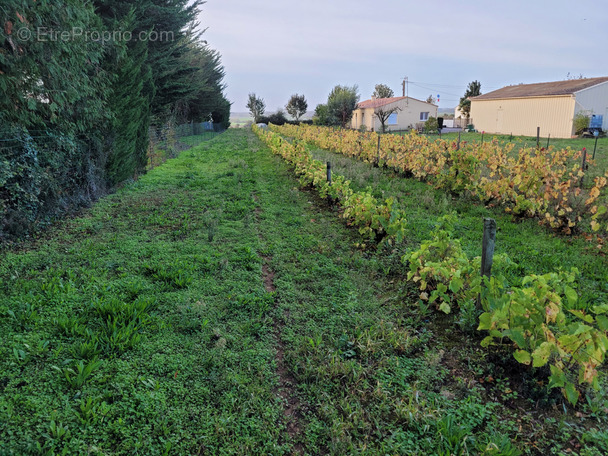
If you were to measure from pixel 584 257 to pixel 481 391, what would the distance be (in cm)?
346

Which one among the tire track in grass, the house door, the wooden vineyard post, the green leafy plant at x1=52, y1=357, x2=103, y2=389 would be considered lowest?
the tire track in grass

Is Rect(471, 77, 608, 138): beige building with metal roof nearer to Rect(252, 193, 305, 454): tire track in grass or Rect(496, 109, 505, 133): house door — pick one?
Rect(496, 109, 505, 133): house door

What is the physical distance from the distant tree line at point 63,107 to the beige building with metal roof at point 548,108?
28.4 m

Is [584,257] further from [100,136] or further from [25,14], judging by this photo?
[100,136]

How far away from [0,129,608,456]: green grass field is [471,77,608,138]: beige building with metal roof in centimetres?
2715

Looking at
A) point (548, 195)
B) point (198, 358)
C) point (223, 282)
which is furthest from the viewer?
point (548, 195)

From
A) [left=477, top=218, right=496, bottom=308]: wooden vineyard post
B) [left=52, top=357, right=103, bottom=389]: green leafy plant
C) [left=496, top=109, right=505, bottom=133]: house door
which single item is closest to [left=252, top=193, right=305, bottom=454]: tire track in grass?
[left=52, top=357, right=103, bottom=389]: green leafy plant

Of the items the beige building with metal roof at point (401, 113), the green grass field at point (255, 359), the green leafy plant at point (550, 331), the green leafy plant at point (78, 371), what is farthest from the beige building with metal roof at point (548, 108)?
the green leafy plant at point (78, 371)

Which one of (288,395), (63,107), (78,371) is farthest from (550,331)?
(63,107)

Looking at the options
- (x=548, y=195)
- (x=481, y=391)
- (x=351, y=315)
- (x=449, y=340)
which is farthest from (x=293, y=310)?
(x=548, y=195)

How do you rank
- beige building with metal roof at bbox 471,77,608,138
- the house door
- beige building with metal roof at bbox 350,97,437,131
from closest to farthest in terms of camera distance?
beige building with metal roof at bbox 471,77,608,138 < the house door < beige building with metal roof at bbox 350,97,437,131

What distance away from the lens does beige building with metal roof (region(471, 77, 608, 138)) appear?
88.0ft

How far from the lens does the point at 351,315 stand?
3850 millimetres

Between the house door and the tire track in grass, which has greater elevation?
the house door
